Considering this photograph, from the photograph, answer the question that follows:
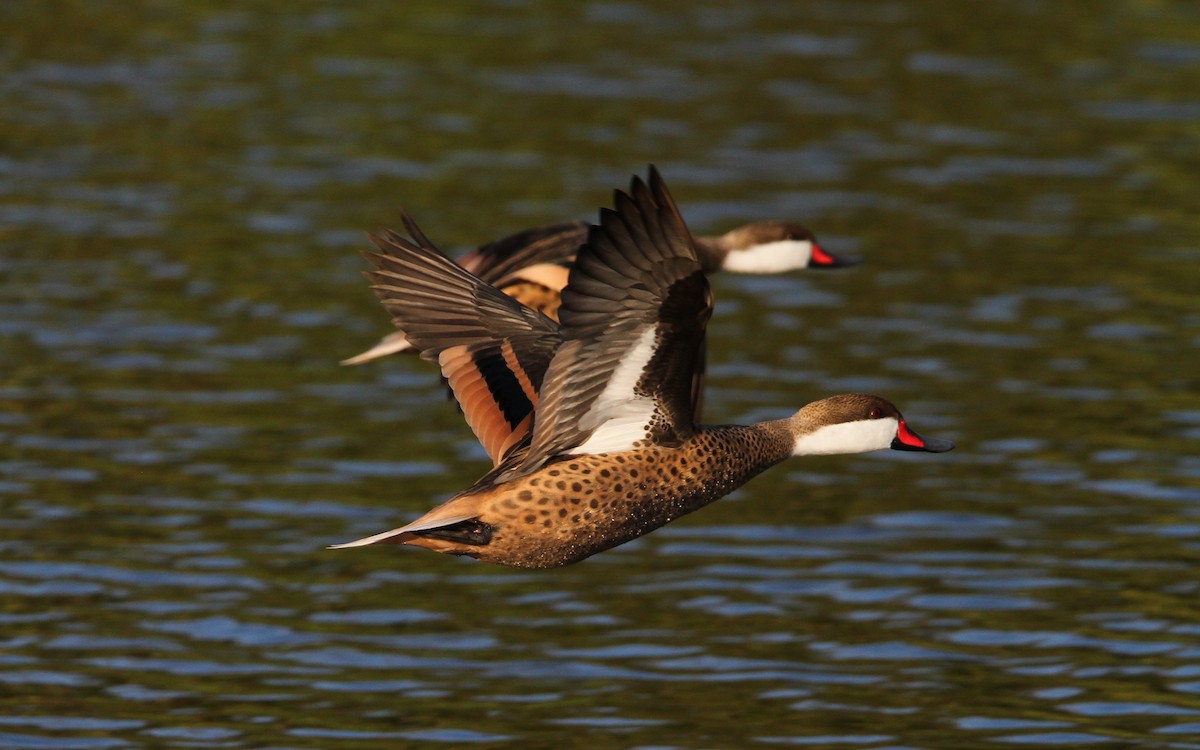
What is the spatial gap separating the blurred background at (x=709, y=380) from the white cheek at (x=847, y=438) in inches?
51.7

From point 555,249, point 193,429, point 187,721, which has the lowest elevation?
point 187,721

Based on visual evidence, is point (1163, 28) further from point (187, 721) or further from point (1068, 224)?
point (187, 721)

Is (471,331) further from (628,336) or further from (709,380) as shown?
(709,380)

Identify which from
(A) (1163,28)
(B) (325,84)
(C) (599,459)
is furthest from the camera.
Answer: (A) (1163,28)

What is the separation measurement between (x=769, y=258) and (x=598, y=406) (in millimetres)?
5073

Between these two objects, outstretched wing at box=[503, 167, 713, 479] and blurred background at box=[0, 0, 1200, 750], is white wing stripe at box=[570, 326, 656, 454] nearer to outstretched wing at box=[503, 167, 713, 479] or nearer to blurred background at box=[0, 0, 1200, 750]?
outstretched wing at box=[503, 167, 713, 479]

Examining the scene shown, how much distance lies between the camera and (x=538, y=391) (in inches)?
307

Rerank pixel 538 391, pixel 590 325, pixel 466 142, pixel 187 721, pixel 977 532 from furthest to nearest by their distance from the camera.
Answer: pixel 466 142, pixel 977 532, pixel 187 721, pixel 538 391, pixel 590 325

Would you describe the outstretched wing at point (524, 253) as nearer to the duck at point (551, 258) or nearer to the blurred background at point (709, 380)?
Answer: the duck at point (551, 258)

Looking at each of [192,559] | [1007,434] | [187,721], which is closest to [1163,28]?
[1007,434]

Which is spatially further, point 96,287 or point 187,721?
point 96,287

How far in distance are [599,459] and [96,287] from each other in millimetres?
8194

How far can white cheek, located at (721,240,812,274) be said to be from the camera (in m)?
12.0

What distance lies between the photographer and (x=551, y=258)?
10.2 meters
